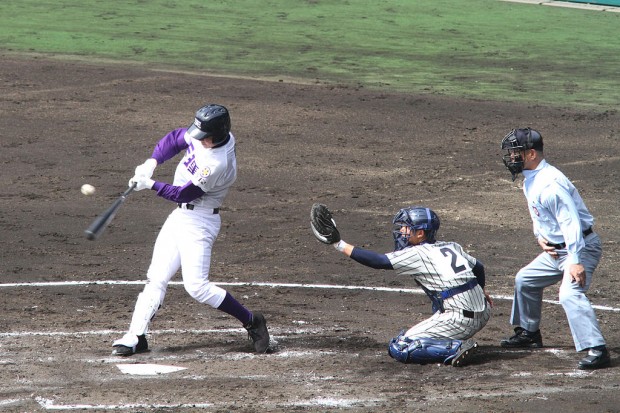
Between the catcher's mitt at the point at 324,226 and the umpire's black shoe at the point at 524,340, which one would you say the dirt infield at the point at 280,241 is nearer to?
the umpire's black shoe at the point at 524,340

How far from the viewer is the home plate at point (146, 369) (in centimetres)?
704

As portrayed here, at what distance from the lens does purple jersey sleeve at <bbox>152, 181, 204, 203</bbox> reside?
7.36 meters

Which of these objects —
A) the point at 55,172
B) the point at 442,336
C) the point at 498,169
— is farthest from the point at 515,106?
the point at 442,336

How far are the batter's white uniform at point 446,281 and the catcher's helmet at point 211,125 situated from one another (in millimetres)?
1483

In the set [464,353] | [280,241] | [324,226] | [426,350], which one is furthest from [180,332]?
[280,241]

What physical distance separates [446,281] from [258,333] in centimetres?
139

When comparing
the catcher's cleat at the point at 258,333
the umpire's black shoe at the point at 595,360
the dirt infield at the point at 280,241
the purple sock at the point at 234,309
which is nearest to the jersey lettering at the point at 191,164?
the purple sock at the point at 234,309

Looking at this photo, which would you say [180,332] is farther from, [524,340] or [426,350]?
[524,340]

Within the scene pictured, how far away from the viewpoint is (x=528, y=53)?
2002 centimetres

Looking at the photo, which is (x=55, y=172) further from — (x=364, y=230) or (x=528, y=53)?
(x=528, y=53)

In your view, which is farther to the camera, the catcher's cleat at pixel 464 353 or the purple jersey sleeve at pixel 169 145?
the purple jersey sleeve at pixel 169 145

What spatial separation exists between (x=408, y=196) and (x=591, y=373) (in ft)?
17.2

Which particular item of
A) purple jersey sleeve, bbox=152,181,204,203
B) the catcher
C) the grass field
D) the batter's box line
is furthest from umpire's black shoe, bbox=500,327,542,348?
the grass field

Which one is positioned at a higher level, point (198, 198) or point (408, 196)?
point (198, 198)
